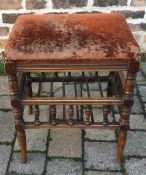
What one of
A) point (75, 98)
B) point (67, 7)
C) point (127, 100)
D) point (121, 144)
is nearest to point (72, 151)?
point (121, 144)

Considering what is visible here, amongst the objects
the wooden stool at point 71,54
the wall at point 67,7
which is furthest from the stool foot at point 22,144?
the wall at point 67,7

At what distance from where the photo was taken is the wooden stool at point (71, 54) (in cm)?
152

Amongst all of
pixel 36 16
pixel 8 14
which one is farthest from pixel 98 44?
pixel 8 14

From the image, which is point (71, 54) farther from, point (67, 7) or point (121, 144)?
point (67, 7)

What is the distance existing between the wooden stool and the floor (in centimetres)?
9

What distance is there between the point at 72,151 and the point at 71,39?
76 centimetres

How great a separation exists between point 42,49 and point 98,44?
0.28 m

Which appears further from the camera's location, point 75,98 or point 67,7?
point 67,7

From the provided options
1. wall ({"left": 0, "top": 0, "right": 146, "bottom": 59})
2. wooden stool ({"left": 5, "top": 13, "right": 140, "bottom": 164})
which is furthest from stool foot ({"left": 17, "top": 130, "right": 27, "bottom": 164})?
wall ({"left": 0, "top": 0, "right": 146, "bottom": 59})

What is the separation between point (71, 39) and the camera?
162 cm

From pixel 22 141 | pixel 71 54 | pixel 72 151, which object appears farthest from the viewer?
pixel 72 151

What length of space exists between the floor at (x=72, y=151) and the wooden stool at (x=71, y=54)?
0.28 ft

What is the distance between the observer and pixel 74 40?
63.4 inches

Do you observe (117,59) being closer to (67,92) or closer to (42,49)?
(42,49)
